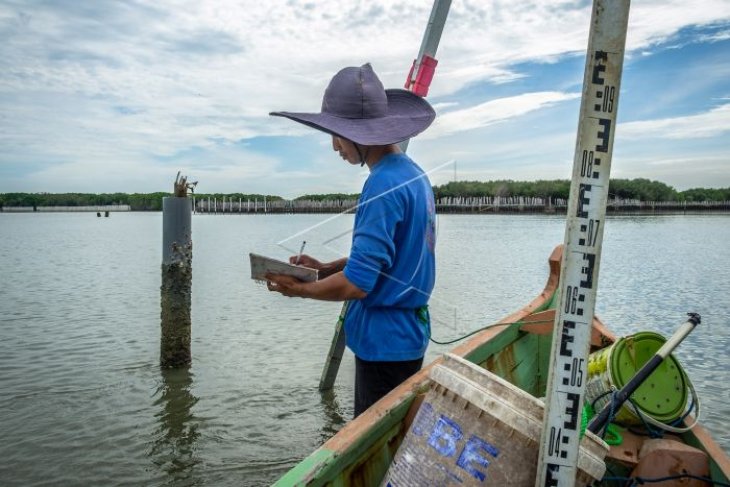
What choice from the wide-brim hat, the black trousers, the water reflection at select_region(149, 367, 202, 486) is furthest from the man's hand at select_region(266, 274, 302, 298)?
the water reflection at select_region(149, 367, 202, 486)

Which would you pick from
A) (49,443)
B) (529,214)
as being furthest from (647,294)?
(529,214)

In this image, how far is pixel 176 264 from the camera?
26.4 feet

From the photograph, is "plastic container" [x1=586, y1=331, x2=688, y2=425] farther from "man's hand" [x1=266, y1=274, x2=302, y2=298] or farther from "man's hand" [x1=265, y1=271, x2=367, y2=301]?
"man's hand" [x1=266, y1=274, x2=302, y2=298]

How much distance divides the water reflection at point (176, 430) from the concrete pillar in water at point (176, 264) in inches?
24.8

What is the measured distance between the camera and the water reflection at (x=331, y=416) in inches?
271

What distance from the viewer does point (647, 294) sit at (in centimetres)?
A: 1777

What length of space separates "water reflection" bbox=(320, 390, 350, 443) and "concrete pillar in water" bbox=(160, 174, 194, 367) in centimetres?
249

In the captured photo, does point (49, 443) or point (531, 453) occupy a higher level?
point (531, 453)

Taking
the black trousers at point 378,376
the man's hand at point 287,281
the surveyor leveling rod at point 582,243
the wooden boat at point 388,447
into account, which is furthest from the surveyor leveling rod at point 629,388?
the man's hand at point 287,281

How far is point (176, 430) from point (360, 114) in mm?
5562

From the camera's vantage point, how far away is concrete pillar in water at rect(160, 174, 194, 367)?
785 cm

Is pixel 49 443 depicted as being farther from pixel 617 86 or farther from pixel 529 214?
pixel 529 214

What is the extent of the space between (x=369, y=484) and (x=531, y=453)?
1.06 m

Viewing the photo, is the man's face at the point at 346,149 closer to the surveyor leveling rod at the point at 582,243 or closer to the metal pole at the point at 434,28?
the surveyor leveling rod at the point at 582,243
